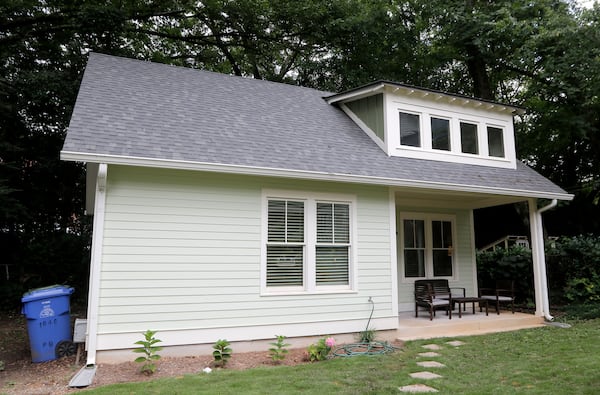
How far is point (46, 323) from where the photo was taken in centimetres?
612

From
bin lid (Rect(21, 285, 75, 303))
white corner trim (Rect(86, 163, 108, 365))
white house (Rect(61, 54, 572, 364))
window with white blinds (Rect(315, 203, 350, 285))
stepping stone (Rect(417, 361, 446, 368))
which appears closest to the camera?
white corner trim (Rect(86, 163, 108, 365))

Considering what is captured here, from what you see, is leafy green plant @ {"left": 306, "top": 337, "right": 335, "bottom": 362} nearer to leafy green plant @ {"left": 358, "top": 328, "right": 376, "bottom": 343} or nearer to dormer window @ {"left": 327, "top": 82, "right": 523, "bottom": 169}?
leafy green plant @ {"left": 358, "top": 328, "right": 376, "bottom": 343}

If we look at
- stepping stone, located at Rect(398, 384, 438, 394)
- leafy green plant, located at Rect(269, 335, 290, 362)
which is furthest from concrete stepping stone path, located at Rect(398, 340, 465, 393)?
leafy green plant, located at Rect(269, 335, 290, 362)

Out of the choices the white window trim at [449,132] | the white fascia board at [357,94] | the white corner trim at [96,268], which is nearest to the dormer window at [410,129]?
the white window trim at [449,132]

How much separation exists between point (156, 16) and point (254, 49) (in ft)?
12.4

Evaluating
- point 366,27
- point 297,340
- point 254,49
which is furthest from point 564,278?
point 254,49

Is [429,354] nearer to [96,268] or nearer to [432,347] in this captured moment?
[432,347]

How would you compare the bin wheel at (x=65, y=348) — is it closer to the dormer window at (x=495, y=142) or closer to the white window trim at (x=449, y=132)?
the white window trim at (x=449, y=132)

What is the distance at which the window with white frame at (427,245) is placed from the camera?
34.1 ft

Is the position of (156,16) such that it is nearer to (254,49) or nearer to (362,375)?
(254,49)

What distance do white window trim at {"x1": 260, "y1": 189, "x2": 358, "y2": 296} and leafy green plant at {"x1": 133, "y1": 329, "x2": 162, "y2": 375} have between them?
1727mm

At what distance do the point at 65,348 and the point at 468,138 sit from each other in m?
8.59

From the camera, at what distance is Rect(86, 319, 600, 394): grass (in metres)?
4.67

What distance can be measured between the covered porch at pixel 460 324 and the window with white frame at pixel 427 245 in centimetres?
120
